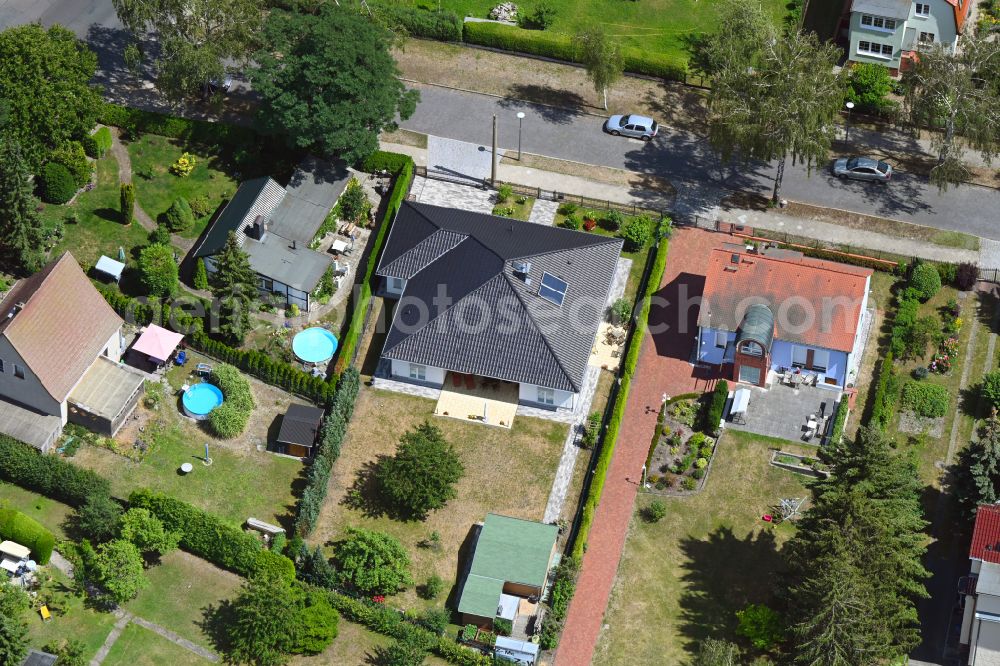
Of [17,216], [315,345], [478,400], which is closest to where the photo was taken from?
[478,400]

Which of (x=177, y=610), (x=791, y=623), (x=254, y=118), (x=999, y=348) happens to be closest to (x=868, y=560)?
(x=791, y=623)

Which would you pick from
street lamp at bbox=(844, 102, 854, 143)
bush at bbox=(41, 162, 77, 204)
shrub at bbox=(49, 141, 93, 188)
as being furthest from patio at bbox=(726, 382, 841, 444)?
bush at bbox=(41, 162, 77, 204)

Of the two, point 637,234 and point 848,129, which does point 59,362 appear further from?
point 848,129

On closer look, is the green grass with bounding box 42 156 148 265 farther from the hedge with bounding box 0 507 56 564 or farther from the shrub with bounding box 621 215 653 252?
the shrub with bounding box 621 215 653 252

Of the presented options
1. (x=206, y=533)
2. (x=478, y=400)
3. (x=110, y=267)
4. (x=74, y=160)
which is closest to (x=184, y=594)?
(x=206, y=533)

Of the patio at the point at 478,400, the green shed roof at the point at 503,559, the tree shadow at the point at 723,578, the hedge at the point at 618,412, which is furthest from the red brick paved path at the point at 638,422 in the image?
the patio at the point at 478,400
